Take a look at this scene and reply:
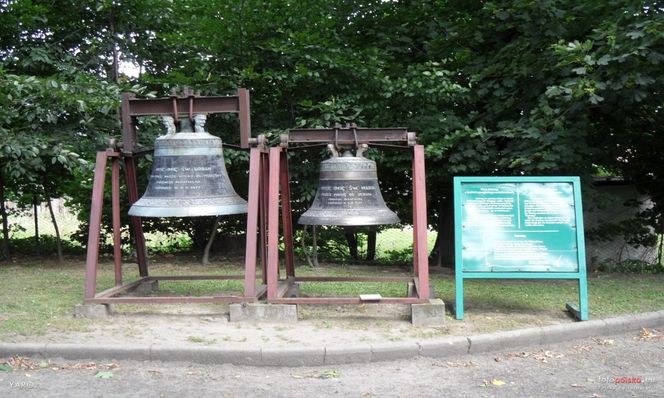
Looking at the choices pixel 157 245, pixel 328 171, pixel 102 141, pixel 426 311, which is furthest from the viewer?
pixel 157 245

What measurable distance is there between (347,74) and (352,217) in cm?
423

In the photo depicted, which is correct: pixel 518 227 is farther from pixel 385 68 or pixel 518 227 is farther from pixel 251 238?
pixel 385 68

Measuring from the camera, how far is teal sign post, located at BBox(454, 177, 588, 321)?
21.6 ft

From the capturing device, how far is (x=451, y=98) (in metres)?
10.1

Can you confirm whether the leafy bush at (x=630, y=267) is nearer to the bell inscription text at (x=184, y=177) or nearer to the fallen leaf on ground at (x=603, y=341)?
the fallen leaf on ground at (x=603, y=341)

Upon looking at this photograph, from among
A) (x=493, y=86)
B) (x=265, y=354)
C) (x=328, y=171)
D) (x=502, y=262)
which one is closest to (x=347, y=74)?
(x=493, y=86)

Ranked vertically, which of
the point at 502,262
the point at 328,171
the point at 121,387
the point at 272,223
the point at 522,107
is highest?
the point at 522,107

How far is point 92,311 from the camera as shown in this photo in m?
6.54

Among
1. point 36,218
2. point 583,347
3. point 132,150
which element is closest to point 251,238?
point 132,150

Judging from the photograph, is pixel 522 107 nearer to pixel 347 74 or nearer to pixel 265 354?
pixel 347 74

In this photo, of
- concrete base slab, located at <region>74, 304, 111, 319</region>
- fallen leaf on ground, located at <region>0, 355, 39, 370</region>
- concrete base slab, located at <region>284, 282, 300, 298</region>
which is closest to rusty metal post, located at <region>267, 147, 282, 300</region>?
concrete base slab, located at <region>284, 282, 300, 298</region>

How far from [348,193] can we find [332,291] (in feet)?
7.30

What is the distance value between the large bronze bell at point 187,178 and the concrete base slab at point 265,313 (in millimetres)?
989

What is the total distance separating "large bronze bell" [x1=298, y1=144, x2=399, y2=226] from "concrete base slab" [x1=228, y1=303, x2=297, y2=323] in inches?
36.3
